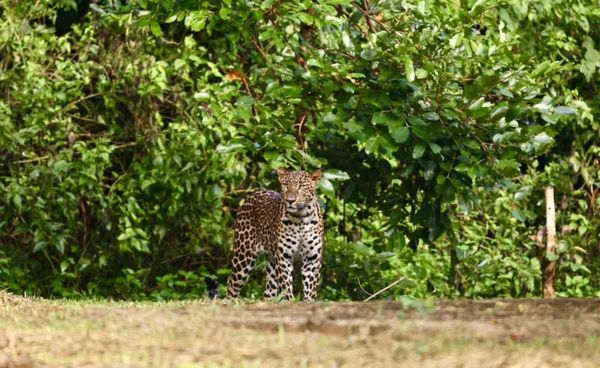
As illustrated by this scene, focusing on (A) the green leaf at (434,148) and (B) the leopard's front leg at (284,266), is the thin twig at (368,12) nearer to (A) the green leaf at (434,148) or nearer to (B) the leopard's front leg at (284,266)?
(A) the green leaf at (434,148)

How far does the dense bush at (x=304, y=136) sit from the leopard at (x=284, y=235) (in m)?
0.20

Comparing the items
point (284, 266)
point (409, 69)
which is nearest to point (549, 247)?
point (284, 266)

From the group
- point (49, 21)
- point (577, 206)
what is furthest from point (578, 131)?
point (49, 21)

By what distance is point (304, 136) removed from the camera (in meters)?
9.70

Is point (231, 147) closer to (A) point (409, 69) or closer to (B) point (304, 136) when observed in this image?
(B) point (304, 136)

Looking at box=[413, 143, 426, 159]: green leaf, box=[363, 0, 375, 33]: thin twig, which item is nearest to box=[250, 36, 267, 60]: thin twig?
box=[363, 0, 375, 33]: thin twig

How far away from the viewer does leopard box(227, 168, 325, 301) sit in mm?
9312

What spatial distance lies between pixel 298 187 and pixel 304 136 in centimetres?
57

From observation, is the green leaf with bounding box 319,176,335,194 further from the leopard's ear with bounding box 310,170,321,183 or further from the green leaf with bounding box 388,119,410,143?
the green leaf with bounding box 388,119,410,143

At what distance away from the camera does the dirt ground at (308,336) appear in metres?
4.63

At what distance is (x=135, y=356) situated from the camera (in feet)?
15.4

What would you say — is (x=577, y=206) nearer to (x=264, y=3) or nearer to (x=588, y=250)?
(x=588, y=250)

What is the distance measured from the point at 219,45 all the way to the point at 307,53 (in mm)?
2750

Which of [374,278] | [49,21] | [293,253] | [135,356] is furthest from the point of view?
[49,21]
